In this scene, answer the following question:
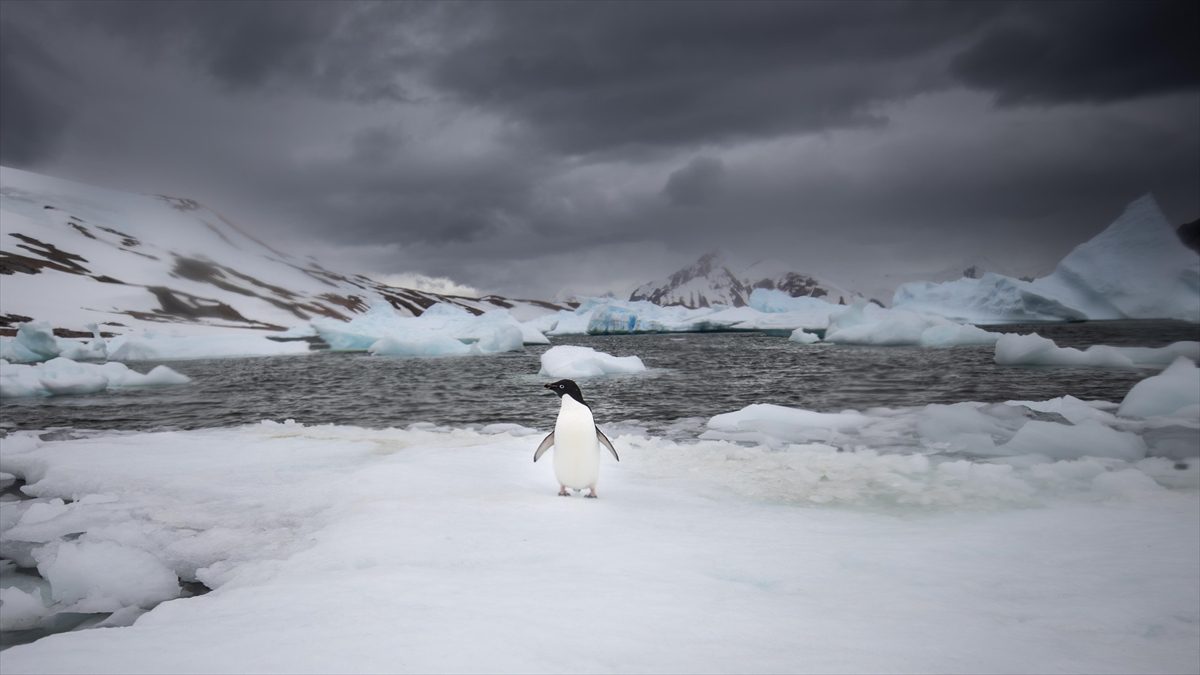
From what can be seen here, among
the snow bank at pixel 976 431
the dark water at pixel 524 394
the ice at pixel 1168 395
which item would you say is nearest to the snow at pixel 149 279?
the dark water at pixel 524 394

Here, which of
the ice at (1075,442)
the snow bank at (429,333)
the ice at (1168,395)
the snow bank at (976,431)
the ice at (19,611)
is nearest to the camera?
the ice at (19,611)

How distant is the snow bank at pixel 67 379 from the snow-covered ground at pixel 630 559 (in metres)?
16.2

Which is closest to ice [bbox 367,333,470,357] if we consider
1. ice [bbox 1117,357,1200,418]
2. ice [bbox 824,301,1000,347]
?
ice [bbox 824,301,1000,347]

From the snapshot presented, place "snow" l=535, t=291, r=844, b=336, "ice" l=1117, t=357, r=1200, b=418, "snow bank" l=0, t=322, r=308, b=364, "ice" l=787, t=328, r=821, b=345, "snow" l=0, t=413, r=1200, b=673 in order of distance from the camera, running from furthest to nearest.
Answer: "snow" l=535, t=291, r=844, b=336
"ice" l=787, t=328, r=821, b=345
"snow bank" l=0, t=322, r=308, b=364
"ice" l=1117, t=357, r=1200, b=418
"snow" l=0, t=413, r=1200, b=673

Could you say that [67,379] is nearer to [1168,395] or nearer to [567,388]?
[567,388]

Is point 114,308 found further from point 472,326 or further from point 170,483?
point 170,483

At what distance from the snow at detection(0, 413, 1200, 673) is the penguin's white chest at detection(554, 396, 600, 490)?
1.34ft

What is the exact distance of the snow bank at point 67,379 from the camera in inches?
819

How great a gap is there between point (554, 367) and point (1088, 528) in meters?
21.1

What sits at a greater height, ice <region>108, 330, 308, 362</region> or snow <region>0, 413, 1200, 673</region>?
ice <region>108, 330, 308, 362</region>

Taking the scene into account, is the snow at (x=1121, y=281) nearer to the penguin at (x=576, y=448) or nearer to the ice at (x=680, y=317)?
the ice at (x=680, y=317)

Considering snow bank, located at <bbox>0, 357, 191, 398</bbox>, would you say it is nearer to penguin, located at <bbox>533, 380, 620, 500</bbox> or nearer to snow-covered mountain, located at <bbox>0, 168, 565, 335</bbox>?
penguin, located at <bbox>533, 380, 620, 500</bbox>

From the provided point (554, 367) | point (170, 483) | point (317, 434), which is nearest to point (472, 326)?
point (554, 367)

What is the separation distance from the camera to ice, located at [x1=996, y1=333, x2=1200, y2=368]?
2262cm
